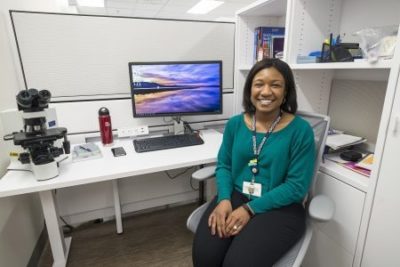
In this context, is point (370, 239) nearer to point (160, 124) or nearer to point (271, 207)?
point (271, 207)

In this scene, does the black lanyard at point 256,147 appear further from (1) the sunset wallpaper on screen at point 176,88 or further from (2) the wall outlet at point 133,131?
(2) the wall outlet at point 133,131

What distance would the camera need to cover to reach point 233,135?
1.29 metres

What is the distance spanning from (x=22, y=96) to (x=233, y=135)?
3.28ft

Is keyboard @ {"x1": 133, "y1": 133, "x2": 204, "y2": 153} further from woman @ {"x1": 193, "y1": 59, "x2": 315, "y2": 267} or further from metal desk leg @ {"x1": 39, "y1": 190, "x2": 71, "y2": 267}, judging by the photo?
metal desk leg @ {"x1": 39, "y1": 190, "x2": 71, "y2": 267}

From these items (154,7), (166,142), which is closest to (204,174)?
(166,142)

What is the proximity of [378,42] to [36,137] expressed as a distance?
5.06 feet

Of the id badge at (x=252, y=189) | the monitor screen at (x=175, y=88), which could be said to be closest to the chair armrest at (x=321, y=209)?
the id badge at (x=252, y=189)

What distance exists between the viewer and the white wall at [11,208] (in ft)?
4.25

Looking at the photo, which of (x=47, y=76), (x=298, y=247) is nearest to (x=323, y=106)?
(x=298, y=247)

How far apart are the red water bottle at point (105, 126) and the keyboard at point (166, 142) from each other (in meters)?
0.18

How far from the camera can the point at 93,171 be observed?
1255 millimetres

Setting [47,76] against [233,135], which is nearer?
[233,135]

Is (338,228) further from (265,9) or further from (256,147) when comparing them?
(265,9)

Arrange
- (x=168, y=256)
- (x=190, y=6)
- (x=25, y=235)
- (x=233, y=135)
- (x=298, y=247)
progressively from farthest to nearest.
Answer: (x=190, y=6) → (x=168, y=256) → (x=25, y=235) → (x=233, y=135) → (x=298, y=247)
